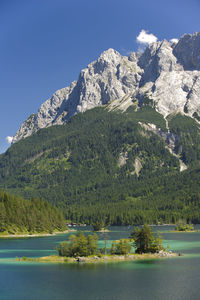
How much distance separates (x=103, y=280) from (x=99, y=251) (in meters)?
39.2

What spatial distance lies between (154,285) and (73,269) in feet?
93.9

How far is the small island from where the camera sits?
131m

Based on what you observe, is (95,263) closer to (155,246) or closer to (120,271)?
(120,271)

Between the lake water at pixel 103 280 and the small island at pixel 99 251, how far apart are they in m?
6.69

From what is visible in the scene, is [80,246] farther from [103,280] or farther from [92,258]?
[103,280]

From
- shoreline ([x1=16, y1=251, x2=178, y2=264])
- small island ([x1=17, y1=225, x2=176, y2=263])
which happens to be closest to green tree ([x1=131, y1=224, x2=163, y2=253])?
small island ([x1=17, y1=225, x2=176, y2=263])

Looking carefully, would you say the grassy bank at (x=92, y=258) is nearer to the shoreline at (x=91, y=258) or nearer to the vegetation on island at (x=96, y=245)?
the shoreline at (x=91, y=258)

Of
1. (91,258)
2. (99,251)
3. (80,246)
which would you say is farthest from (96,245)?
(91,258)

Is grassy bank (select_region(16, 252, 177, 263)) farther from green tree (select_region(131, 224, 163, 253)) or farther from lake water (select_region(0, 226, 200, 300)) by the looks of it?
lake water (select_region(0, 226, 200, 300))

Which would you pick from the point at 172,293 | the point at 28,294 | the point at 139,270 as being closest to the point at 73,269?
the point at 139,270

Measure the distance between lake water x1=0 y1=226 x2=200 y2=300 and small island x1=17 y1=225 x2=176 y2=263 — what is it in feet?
22.0

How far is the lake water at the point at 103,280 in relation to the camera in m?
88.1

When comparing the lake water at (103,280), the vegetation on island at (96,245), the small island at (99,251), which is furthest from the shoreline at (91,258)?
the lake water at (103,280)

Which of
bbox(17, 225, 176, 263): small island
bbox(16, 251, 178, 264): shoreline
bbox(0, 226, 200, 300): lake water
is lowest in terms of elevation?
bbox(0, 226, 200, 300): lake water
